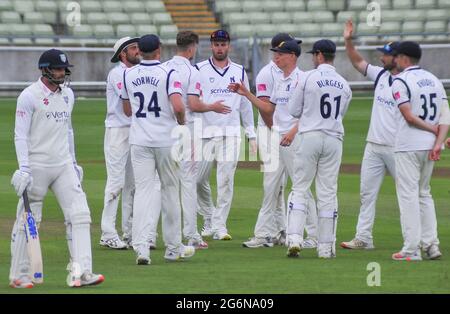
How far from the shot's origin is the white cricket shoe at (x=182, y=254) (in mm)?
12141

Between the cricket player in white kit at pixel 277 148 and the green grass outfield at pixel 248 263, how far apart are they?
0.33 metres

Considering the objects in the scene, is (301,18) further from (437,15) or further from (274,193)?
(274,193)

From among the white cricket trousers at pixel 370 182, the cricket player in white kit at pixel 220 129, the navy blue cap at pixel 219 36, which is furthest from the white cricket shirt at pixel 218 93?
the white cricket trousers at pixel 370 182

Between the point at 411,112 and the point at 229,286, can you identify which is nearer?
the point at 229,286

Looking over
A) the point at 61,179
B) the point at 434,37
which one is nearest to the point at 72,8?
the point at 434,37

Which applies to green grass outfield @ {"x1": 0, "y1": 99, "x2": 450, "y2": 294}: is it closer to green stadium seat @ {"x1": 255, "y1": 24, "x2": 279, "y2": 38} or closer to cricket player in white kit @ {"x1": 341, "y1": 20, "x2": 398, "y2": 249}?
cricket player in white kit @ {"x1": 341, "y1": 20, "x2": 398, "y2": 249}

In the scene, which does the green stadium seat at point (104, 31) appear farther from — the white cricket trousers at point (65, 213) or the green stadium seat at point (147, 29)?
the white cricket trousers at point (65, 213)

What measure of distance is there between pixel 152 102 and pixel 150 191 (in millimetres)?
908

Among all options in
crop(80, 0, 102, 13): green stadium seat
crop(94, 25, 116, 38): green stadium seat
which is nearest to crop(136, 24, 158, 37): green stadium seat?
crop(94, 25, 116, 38): green stadium seat

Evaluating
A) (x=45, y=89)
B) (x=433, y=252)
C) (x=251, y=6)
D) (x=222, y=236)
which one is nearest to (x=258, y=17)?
(x=251, y=6)

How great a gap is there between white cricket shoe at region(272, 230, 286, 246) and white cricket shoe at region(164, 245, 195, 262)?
1673 millimetres

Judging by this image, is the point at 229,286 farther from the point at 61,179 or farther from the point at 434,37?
the point at 434,37

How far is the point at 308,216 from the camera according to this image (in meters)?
13.6

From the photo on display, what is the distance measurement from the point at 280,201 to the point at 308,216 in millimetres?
568
